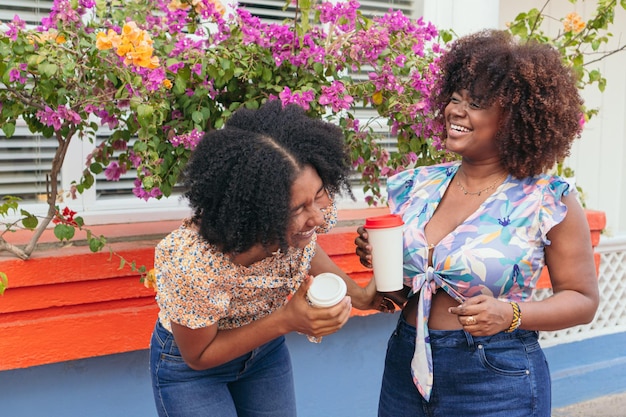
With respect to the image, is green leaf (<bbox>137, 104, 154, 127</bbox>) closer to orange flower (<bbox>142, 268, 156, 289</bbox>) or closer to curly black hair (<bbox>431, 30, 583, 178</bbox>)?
orange flower (<bbox>142, 268, 156, 289</bbox>)

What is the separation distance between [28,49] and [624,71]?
4678mm

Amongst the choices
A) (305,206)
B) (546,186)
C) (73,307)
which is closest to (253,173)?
(305,206)

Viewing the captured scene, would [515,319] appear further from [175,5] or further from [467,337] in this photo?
[175,5]

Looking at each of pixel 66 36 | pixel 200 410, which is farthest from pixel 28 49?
pixel 200 410

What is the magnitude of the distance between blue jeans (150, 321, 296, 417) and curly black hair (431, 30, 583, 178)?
935mm

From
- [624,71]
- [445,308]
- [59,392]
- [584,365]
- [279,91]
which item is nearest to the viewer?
[445,308]

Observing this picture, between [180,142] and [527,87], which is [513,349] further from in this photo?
[180,142]

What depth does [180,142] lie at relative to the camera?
2893 mm

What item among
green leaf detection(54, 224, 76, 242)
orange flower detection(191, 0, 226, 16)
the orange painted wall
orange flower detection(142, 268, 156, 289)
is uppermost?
orange flower detection(191, 0, 226, 16)

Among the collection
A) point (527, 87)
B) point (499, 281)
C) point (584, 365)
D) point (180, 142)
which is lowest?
point (584, 365)

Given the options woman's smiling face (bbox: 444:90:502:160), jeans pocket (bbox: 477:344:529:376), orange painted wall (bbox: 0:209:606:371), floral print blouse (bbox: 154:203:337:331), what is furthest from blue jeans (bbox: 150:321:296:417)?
orange painted wall (bbox: 0:209:606:371)

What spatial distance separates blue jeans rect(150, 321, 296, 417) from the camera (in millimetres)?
2287

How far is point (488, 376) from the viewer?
2354 mm

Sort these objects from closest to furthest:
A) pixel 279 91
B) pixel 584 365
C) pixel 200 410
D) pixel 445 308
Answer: pixel 200 410, pixel 445 308, pixel 279 91, pixel 584 365
